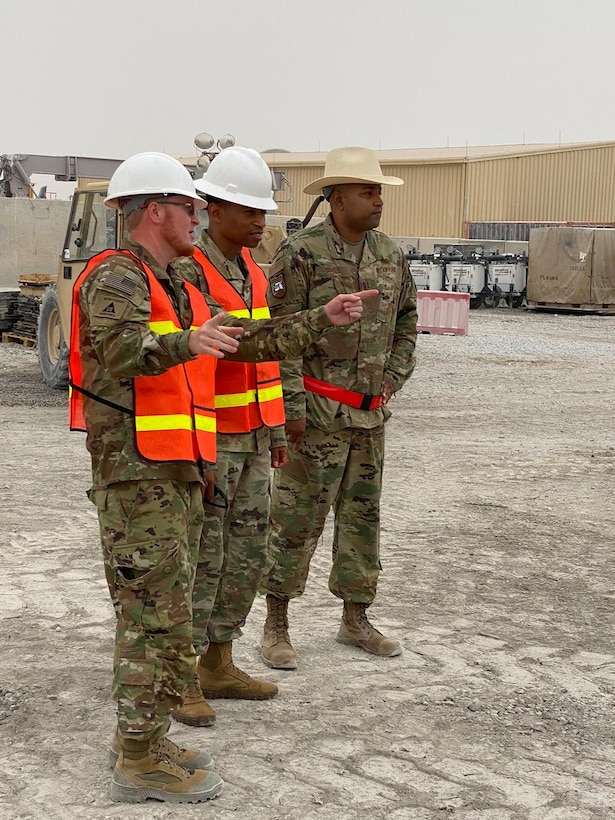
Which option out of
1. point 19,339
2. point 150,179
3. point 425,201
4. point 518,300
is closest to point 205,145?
point 19,339

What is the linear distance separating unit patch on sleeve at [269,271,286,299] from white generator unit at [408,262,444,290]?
24.0 meters

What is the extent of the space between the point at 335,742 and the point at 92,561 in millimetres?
2697

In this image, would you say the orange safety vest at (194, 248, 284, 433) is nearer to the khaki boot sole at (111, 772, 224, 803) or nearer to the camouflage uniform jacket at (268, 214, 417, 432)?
the camouflage uniform jacket at (268, 214, 417, 432)

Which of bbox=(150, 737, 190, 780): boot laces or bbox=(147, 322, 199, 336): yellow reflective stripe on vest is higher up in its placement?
bbox=(147, 322, 199, 336): yellow reflective stripe on vest

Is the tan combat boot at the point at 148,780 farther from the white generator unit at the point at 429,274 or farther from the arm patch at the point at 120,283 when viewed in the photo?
the white generator unit at the point at 429,274

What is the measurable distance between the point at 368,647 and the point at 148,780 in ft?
5.59

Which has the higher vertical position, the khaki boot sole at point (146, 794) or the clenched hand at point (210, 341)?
the clenched hand at point (210, 341)

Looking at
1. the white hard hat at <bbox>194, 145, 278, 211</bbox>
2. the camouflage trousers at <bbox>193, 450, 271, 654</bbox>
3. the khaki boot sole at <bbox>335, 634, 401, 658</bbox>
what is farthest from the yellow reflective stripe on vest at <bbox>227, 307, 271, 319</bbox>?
the khaki boot sole at <bbox>335, 634, 401, 658</bbox>

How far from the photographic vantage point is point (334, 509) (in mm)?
4910

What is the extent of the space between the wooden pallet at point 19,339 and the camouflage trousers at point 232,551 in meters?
13.2

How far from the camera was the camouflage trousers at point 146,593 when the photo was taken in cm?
338

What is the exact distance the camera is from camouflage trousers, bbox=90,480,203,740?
11.1 feet

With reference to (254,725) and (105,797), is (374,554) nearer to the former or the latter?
(254,725)

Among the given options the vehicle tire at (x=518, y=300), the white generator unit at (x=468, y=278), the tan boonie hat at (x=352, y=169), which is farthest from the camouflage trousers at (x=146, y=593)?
the vehicle tire at (x=518, y=300)
